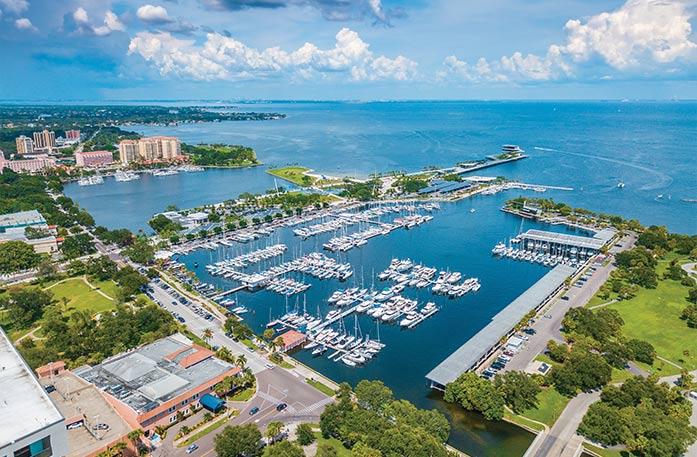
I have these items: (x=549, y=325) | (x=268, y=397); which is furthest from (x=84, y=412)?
(x=549, y=325)

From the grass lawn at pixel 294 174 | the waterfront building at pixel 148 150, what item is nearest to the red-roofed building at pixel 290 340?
the grass lawn at pixel 294 174

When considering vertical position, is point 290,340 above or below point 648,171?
below

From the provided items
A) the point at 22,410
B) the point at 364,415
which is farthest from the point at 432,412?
the point at 22,410

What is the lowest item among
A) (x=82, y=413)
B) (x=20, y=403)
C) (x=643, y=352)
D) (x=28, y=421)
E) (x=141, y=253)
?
(x=82, y=413)

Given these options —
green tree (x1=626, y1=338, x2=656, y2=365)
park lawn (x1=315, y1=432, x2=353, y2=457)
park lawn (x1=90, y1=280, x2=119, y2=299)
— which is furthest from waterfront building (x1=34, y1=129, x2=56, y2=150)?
green tree (x1=626, y1=338, x2=656, y2=365)

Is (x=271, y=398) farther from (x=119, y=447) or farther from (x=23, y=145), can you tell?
(x=23, y=145)

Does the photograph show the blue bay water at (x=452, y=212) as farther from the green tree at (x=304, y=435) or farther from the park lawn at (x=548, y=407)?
the green tree at (x=304, y=435)

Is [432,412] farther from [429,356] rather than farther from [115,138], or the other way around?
[115,138]
